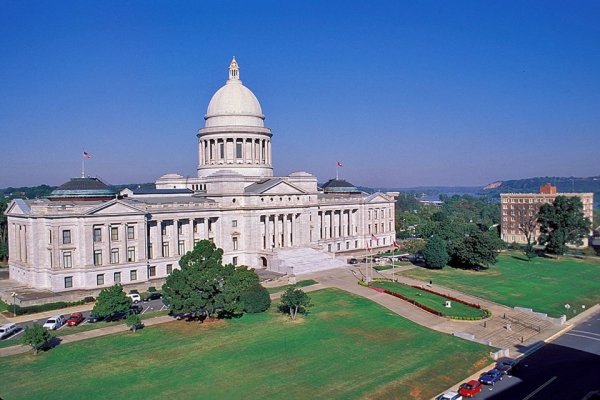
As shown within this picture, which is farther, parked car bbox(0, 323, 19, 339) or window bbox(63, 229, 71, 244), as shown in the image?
window bbox(63, 229, 71, 244)

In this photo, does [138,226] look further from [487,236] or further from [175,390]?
[487,236]

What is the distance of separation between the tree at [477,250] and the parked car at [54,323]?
57.7 metres

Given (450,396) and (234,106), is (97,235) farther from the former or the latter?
(450,396)

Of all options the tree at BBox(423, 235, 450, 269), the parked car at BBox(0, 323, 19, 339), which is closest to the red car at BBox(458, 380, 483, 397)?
the parked car at BBox(0, 323, 19, 339)

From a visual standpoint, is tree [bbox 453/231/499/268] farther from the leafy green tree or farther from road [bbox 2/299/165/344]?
the leafy green tree

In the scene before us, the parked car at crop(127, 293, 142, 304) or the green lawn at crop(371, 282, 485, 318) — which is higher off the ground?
the parked car at crop(127, 293, 142, 304)

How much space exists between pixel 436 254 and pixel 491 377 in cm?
4272

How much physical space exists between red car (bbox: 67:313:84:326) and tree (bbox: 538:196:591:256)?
81.8 m

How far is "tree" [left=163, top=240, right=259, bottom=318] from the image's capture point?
50.7 metres

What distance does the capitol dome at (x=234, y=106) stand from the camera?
92375 mm

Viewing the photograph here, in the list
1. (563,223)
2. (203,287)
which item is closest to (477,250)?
(563,223)

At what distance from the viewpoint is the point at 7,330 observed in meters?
48.2

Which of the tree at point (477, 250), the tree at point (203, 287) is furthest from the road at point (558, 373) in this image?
the tree at point (477, 250)

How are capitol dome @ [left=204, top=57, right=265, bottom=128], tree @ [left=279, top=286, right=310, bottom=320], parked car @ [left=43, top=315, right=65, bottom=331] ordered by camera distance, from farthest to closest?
1. capitol dome @ [left=204, top=57, right=265, bottom=128]
2. tree @ [left=279, top=286, right=310, bottom=320]
3. parked car @ [left=43, top=315, right=65, bottom=331]
